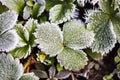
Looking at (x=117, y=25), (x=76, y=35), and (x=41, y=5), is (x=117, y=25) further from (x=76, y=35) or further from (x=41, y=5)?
(x=41, y=5)

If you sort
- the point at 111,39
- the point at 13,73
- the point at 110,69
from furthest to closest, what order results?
the point at 110,69, the point at 111,39, the point at 13,73

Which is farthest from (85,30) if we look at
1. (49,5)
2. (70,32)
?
(49,5)

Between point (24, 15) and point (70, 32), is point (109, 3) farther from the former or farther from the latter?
point (24, 15)

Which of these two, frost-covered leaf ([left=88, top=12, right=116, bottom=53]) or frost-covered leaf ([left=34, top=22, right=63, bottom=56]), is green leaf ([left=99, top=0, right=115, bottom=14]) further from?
frost-covered leaf ([left=34, top=22, right=63, bottom=56])

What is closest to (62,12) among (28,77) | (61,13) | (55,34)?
(61,13)

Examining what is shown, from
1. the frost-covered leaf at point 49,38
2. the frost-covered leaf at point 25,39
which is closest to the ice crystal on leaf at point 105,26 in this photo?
the frost-covered leaf at point 49,38

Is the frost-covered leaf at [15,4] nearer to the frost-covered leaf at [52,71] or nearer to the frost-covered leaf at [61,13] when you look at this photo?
the frost-covered leaf at [61,13]
